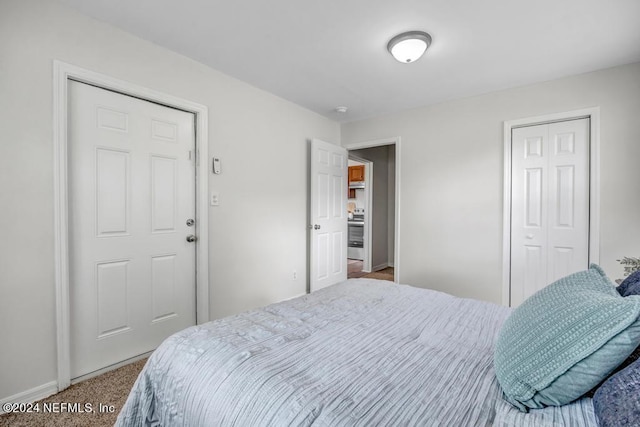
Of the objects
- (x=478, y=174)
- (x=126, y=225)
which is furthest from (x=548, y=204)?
(x=126, y=225)

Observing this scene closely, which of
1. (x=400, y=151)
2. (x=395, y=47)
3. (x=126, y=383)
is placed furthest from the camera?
(x=400, y=151)

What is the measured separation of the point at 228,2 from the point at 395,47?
1.20 meters

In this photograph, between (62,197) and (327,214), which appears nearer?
(62,197)

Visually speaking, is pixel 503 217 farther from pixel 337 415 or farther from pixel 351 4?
pixel 337 415

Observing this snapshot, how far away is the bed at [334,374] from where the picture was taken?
0.75 meters

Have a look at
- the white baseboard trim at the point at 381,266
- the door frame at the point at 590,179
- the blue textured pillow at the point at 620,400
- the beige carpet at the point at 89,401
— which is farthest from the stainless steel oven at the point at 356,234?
the blue textured pillow at the point at 620,400

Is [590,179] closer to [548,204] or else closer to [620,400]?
[548,204]

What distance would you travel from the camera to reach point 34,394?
5.58 feet

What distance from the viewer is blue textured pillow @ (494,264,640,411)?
0.66m

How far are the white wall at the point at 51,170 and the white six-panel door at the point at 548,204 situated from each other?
8.10ft

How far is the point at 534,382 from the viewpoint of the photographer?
0.73m

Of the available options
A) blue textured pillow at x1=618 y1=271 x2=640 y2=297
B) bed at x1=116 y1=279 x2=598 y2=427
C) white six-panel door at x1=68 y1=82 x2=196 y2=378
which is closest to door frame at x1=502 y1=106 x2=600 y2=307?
bed at x1=116 y1=279 x2=598 y2=427

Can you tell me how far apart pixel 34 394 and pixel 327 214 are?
3.03 meters

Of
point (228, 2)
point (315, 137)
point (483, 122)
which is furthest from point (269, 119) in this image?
point (483, 122)
